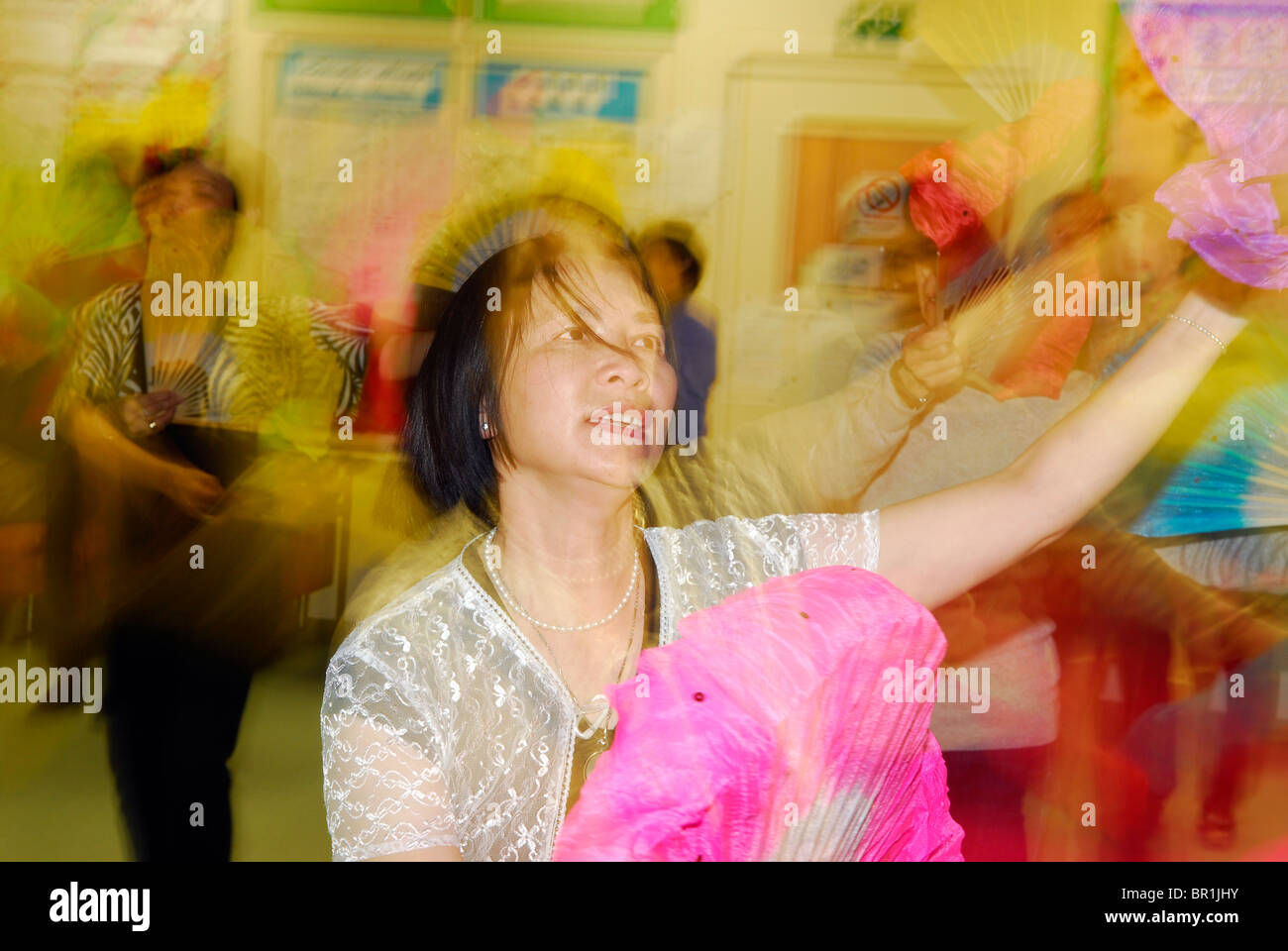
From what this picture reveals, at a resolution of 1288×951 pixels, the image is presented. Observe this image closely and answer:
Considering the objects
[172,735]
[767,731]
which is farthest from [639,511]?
[172,735]

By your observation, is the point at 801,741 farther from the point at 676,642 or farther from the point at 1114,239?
the point at 1114,239

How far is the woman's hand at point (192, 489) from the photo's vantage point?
1405 millimetres

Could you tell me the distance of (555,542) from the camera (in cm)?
127

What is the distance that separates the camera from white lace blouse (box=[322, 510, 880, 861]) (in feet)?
3.70

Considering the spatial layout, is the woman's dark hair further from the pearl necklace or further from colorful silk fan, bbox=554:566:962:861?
colorful silk fan, bbox=554:566:962:861

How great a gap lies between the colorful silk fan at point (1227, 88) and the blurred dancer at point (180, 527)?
3.51ft

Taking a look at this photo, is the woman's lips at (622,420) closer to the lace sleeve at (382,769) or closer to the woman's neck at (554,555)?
the woman's neck at (554,555)

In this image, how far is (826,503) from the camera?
1.40 m

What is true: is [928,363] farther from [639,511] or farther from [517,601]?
[517,601]

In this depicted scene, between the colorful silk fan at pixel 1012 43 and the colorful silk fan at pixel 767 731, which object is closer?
the colorful silk fan at pixel 767 731

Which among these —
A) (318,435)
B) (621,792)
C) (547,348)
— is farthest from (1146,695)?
(318,435)

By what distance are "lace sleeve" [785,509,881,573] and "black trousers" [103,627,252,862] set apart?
0.72 meters

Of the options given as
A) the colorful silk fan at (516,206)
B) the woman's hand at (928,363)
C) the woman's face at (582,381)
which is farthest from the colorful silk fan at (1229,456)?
the colorful silk fan at (516,206)

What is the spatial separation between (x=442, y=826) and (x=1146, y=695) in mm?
935
